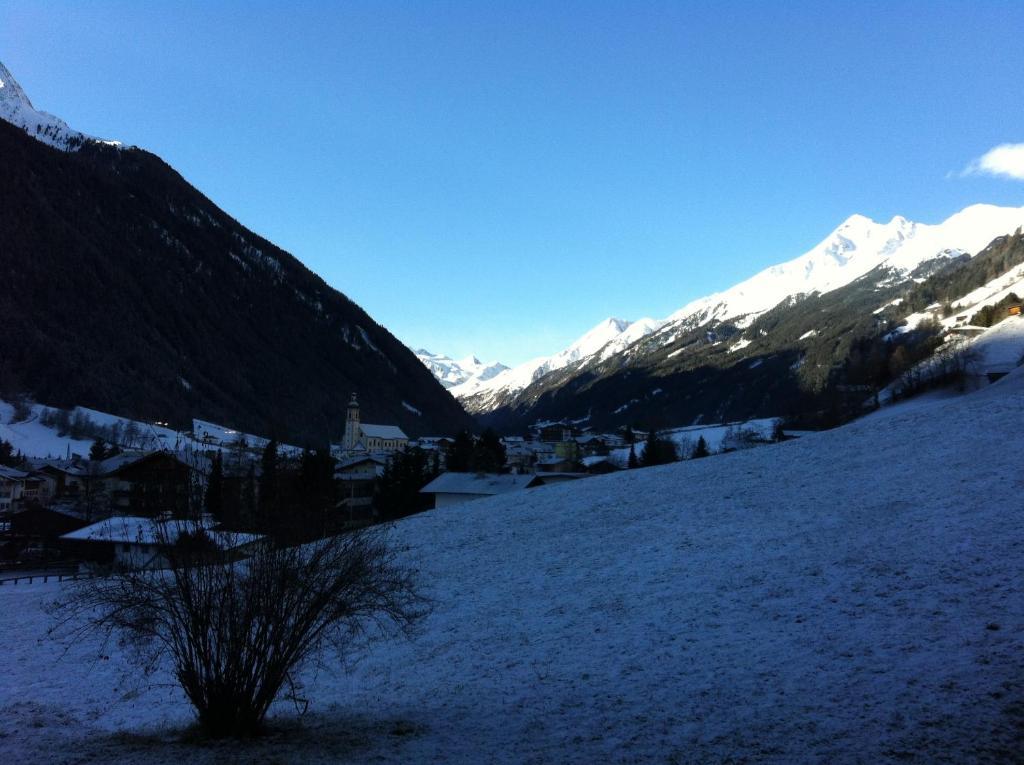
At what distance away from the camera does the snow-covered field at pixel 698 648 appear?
10805 millimetres

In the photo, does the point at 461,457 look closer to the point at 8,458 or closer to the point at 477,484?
the point at 477,484

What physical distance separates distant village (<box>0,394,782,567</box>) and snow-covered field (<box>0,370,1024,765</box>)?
167 inches

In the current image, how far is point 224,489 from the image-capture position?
3628cm

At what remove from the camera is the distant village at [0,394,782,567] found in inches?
558

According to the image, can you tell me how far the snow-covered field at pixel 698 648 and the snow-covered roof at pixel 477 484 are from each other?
70.4 ft

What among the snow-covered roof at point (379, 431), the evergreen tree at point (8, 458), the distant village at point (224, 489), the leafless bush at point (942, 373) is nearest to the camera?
the distant village at point (224, 489)

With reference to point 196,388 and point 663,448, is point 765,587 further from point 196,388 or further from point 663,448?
point 196,388

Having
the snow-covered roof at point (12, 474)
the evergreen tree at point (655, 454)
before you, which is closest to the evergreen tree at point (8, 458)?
the snow-covered roof at point (12, 474)

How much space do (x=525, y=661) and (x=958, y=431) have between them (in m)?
26.0

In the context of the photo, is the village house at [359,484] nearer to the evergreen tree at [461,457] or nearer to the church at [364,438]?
the evergreen tree at [461,457]

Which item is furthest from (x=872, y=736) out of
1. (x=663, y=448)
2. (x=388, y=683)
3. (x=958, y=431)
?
(x=663, y=448)

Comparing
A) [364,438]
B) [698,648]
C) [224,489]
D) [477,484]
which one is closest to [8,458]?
[364,438]

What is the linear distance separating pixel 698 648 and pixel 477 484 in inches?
1627

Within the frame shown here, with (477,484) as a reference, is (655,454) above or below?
above
